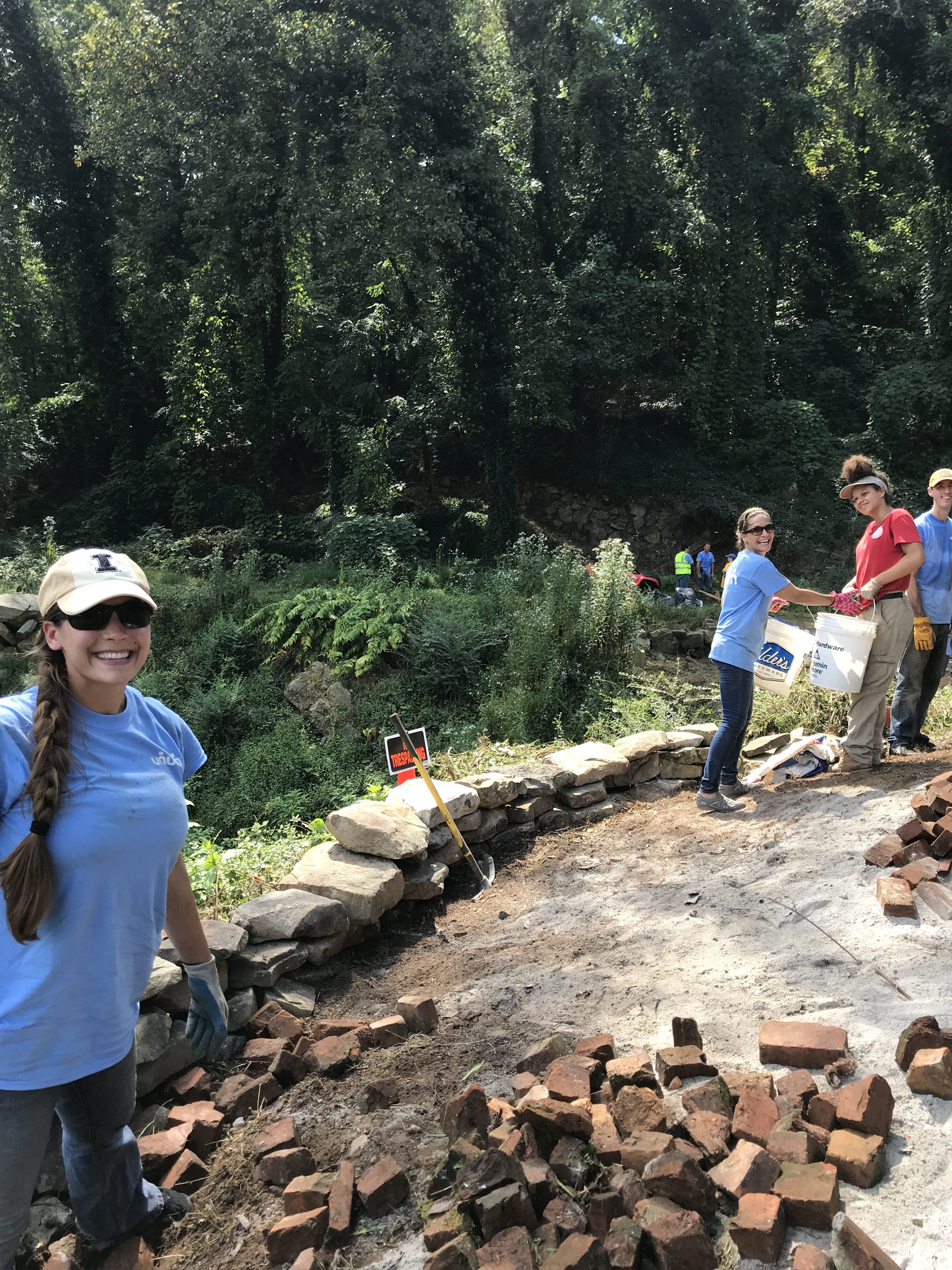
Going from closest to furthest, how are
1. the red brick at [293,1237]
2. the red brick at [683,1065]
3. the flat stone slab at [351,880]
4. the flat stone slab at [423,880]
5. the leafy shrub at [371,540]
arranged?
the red brick at [293,1237], the red brick at [683,1065], the flat stone slab at [351,880], the flat stone slab at [423,880], the leafy shrub at [371,540]

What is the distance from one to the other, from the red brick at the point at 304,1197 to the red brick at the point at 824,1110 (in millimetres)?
1277

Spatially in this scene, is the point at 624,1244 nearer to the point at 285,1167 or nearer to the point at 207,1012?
the point at 285,1167

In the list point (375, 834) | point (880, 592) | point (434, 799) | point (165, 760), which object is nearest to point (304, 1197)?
point (165, 760)

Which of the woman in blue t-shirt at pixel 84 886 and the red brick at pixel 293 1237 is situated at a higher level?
the woman in blue t-shirt at pixel 84 886

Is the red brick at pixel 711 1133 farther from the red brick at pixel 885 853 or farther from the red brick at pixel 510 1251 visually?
the red brick at pixel 885 853

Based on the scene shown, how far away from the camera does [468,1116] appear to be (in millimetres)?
2426

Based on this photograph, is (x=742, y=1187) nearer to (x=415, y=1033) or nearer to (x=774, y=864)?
(x=415, y=1033)

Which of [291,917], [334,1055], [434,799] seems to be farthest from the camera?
[434,799]

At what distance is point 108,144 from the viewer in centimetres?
1706

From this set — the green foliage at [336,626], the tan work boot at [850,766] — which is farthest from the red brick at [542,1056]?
the green foliage at [336,626]

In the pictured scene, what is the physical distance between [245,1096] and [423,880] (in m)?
1.65

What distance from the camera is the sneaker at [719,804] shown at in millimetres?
5145

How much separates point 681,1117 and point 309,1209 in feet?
3.38

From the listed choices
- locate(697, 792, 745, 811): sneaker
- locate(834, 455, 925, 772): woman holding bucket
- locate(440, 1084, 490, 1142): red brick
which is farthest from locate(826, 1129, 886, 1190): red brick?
locate(834, 455, 925, 772): woman holding bucket
